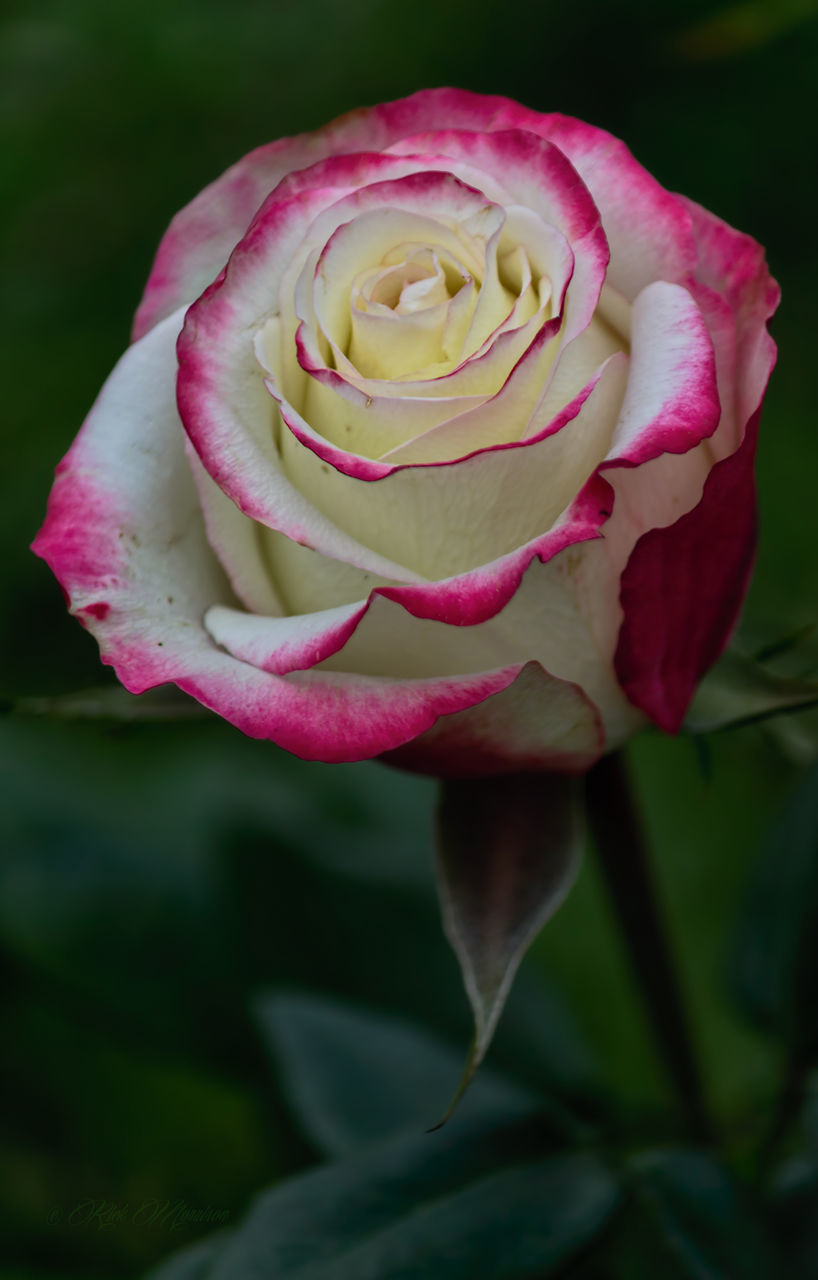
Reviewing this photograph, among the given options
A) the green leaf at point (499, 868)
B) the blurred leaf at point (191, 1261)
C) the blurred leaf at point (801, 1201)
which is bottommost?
the blurred leaf at point (801, 1201)

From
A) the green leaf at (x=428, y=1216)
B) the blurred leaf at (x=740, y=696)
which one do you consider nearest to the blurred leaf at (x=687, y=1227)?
the green leaf at (x=428, y=1216)

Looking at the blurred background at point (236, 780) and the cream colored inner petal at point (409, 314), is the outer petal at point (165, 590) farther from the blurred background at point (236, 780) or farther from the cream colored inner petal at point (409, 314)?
the blurred background at point (236, 780)

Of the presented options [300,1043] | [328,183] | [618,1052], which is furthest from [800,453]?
[328,183]

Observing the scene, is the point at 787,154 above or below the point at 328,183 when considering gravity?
below

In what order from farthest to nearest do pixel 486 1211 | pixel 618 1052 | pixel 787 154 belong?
1. pixel 787 154
2. pixel 618 1052
3. pixel 486 1211

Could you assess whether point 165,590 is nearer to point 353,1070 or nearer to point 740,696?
point 740,696

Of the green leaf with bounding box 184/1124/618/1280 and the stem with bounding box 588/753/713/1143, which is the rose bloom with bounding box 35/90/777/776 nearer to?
the stem with bounding box 588/753/713/1143

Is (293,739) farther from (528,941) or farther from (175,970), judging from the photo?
(175,970)

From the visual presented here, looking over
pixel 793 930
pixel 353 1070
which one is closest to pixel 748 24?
pixel 793 930
